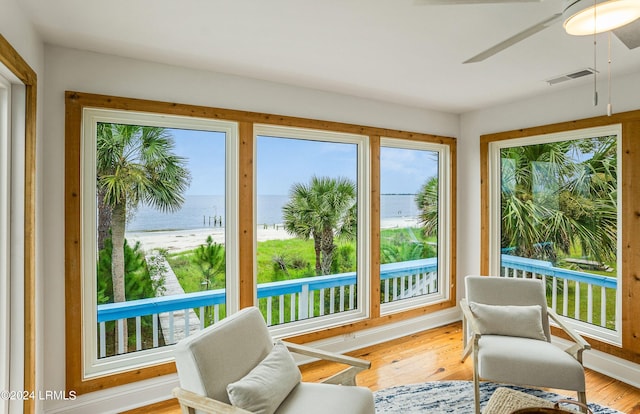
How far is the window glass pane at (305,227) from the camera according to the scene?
3389 millimetres

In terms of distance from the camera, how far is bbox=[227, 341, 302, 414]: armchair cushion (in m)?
1.78

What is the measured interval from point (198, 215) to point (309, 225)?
3.68 ft

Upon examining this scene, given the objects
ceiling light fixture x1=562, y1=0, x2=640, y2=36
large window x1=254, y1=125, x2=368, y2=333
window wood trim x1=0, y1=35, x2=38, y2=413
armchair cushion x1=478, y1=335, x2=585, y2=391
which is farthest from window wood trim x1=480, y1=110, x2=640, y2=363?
window wood trim x1=0, y1=35, x2=38, y2=413

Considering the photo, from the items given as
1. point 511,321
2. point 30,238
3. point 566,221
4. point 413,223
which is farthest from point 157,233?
point 566,221

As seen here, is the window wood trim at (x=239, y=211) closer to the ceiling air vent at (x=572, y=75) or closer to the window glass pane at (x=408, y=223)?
the window glass pane at (x=408, y=223)

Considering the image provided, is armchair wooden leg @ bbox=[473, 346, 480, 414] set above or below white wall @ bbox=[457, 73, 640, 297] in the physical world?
below

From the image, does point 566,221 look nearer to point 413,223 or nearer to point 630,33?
point 413,223

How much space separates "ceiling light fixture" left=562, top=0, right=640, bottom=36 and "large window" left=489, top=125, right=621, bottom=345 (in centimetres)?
215

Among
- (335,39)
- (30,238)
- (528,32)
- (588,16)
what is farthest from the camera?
(335,39)

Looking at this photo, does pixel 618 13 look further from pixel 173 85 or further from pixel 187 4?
pixel 173 85

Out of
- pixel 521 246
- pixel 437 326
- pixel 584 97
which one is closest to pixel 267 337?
pixel 437 326

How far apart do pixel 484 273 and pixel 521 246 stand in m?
0.53

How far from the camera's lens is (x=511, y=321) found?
9.56ft

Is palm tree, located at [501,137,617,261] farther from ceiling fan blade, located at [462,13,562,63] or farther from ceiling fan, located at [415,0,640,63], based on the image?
ceiling fan blade, located at [462,13,562,63]
